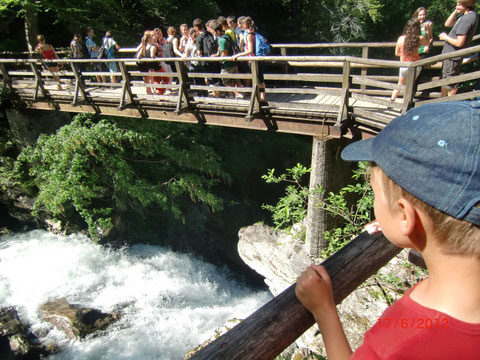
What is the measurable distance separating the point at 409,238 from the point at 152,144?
913cm

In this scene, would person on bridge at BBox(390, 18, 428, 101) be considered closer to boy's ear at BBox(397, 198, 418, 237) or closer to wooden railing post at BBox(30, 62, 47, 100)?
boy's ear at BBox(397, 198, 418, 237)

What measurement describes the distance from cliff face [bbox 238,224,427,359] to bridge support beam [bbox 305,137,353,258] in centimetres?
75

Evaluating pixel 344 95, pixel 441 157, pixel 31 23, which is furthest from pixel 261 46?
pixel 31 23

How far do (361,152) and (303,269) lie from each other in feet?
22.9

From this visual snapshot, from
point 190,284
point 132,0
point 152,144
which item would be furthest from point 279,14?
point 190,284

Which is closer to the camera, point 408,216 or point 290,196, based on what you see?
point 408,216

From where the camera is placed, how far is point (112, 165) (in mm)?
9352

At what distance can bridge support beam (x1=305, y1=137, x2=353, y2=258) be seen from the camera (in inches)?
249

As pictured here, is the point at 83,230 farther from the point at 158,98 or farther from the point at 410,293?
the point at 410,293

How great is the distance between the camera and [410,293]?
2.89 ft

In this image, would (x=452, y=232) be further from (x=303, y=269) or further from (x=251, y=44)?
(x=303, y=269)

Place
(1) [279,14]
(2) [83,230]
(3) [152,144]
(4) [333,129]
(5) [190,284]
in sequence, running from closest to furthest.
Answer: (4) [333,129]
(3) [152,144]
(5) [190,284]
(2) [83,230]
(1) [279,14]

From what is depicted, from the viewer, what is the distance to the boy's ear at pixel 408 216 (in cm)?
79
